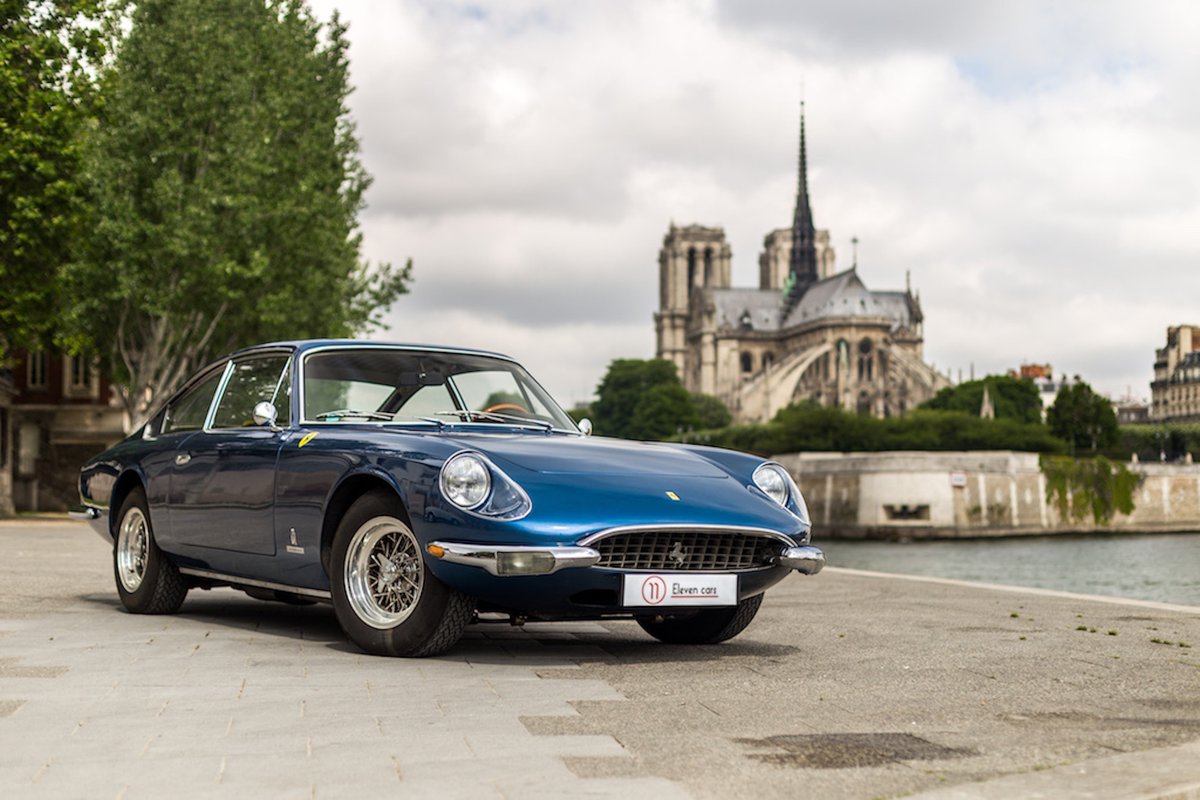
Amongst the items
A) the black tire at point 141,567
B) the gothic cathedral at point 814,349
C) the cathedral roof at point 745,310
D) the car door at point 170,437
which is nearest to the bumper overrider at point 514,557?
the car door at point 170,437

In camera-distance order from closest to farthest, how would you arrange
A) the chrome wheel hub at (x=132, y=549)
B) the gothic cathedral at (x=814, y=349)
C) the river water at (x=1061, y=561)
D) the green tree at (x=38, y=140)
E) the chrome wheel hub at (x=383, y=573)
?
1. the chrome wheel hub at (x=383, y=573)
2. the chrome wheel hub at (x=132, y=549)
3. the green tree at (x=38, y=140)
4. the river water at (x=1061, y=561)
5. the gothic cathedral at (x=814, y=349)

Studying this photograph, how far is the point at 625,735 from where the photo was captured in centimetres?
507

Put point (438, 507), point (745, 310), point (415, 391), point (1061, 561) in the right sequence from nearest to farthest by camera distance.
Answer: point (438, 507), point (415, 391), point (1061, 561), point (745, 310)

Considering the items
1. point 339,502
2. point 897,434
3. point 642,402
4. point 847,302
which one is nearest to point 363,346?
point 339,502

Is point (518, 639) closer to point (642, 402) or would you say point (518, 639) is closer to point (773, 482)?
point (773, 482)

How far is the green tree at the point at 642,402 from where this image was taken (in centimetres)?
16350

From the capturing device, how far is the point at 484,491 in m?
6.97

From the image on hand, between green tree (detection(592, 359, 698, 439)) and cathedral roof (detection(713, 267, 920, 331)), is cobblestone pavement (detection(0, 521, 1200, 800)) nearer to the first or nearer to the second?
green tree (detection(592, 359, 698, 439))

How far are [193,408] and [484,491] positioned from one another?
128 inches

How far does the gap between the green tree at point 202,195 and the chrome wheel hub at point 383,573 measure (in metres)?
28.2

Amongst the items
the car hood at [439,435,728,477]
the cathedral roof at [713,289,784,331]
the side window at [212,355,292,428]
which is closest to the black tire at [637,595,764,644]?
the car hood at [439,435,728,477]

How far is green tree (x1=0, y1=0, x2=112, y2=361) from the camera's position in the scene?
3139cm

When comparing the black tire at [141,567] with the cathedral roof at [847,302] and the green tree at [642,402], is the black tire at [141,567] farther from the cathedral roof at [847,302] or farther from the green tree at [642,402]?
the cathedral roof at [847,302]

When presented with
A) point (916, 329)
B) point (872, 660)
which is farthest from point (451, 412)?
point (916, 329)
